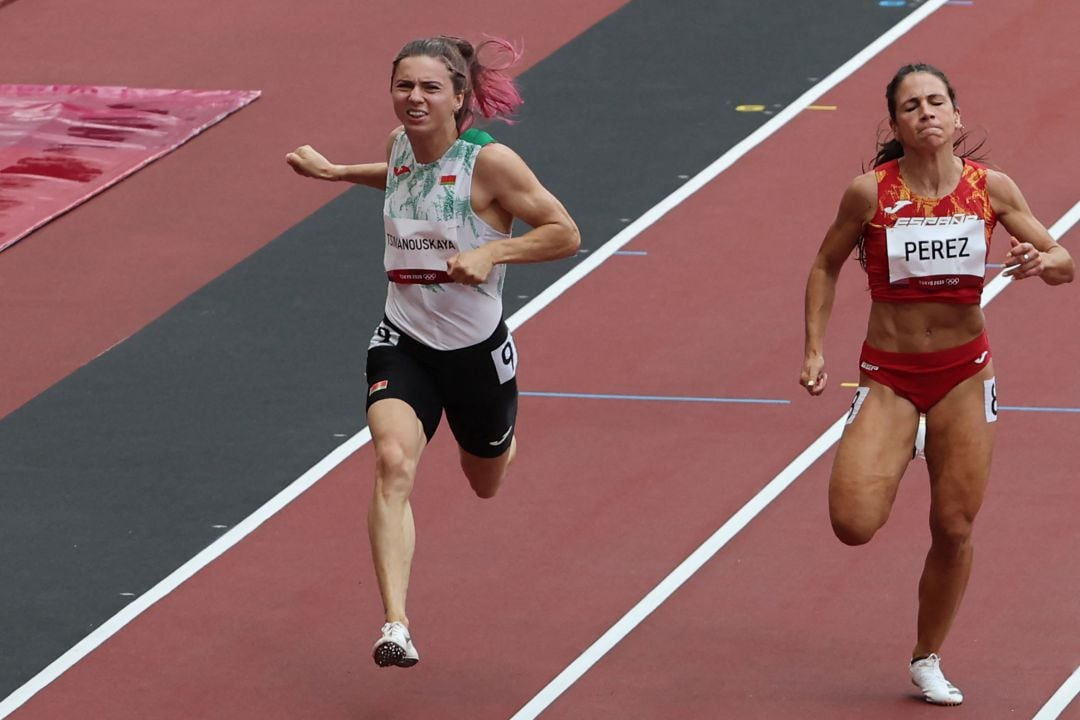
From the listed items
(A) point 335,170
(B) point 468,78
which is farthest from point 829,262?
(A) point 335,170

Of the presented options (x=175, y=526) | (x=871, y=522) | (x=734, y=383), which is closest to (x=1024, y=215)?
(x=871, y=522)

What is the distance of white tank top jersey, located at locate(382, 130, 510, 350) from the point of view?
8.79m

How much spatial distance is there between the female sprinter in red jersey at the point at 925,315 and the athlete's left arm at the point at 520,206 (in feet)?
3.31

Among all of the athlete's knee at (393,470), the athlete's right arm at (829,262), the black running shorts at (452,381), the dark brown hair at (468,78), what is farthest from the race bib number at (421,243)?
the athlete's right arm at (829,262)

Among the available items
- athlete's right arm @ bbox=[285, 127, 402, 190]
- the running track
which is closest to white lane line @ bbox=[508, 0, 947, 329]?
the running track

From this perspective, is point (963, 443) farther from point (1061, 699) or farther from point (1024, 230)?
point (1061, 699)

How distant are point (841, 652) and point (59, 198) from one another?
7516 mm

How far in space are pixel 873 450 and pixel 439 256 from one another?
185cm

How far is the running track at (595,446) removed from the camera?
9297 millimetres

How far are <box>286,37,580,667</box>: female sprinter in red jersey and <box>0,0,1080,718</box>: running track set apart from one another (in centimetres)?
108

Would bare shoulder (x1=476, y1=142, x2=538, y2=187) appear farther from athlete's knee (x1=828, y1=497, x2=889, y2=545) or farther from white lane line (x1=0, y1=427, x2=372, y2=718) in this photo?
white lane line (x1=0, y1=427, x2=372, y2=718)

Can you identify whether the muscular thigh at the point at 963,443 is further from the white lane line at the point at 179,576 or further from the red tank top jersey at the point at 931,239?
the white lane line at the point at 179,576

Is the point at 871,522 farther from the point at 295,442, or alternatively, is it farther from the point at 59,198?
the point at 59,198

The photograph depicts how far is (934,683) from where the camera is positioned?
8.77 meters
